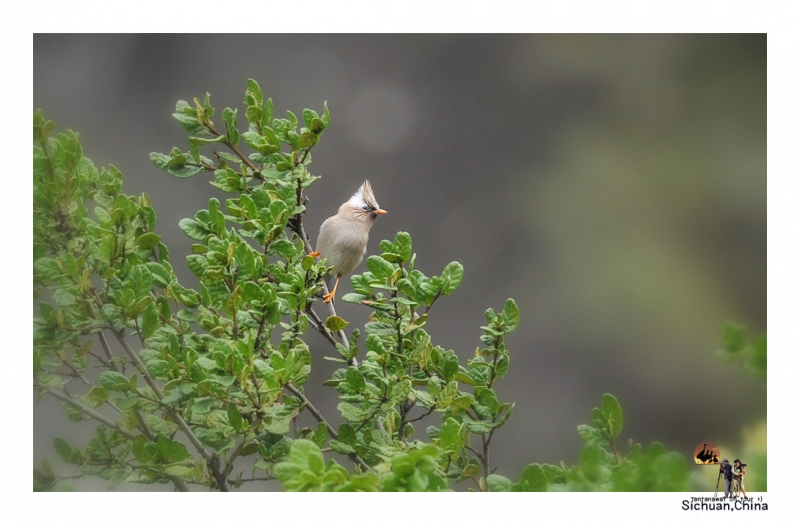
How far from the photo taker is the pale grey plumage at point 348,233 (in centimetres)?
181

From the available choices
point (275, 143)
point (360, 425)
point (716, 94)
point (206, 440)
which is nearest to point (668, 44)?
point (716, 94)

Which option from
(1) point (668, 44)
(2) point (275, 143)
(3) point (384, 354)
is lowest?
(3) point (384, 354)

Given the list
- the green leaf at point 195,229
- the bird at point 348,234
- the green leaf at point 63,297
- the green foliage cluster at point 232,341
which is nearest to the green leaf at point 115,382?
the green foliage cluster at point 232,341

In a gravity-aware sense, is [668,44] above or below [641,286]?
above

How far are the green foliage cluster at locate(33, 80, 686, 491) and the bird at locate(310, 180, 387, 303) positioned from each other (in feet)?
1.75

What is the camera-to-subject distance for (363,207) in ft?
6.19

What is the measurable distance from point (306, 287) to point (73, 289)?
1.10 ft

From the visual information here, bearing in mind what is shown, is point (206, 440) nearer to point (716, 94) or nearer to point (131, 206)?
point (131, 206)

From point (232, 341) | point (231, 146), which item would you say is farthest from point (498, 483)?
point (231, 146)

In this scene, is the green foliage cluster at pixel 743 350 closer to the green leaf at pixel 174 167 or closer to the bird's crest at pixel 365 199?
the green leaf at pixel 174 167

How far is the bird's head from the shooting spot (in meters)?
1.87

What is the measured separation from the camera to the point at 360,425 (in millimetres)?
1155

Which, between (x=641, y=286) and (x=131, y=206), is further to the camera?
(x=641, y=286)

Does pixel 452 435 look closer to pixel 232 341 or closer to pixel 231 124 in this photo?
pixel 232 341
